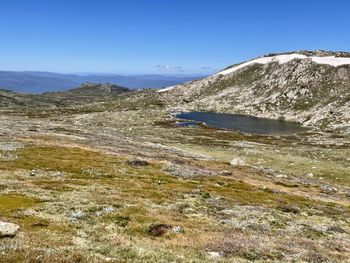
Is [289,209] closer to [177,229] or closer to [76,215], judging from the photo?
[177,229]

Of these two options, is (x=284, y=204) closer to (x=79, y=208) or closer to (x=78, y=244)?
(x=79, y=208)

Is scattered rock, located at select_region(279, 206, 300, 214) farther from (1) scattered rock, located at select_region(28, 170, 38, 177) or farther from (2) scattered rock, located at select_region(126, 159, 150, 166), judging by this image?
(2) scattered rock, located at select_region(126, 159, 150, 166)

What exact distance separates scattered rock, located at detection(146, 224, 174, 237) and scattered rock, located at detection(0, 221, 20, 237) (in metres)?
8.31

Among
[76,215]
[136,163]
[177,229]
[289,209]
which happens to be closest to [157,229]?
[177,229]

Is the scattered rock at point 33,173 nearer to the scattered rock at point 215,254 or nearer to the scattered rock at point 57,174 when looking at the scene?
the scattered rock at point 57,174

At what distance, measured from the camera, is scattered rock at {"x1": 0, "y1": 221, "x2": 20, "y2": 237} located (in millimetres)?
22609

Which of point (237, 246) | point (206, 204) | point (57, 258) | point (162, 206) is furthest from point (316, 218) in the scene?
point (57, 258)

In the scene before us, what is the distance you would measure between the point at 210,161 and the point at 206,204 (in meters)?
42.1

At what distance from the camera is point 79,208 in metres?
32.4

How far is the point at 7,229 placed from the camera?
22828 mm

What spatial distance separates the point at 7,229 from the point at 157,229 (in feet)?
30.6

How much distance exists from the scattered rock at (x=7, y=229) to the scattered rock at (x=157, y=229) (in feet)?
27.3

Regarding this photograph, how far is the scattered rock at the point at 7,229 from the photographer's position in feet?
74.2

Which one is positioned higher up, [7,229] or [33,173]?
A: [7,229]
